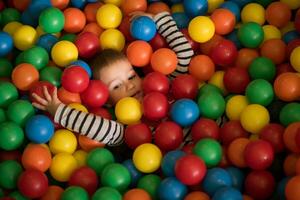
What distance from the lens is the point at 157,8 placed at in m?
1.78

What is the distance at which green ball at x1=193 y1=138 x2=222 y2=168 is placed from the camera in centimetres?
127

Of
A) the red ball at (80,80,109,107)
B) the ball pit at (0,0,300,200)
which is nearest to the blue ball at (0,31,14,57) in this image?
the ball pit at (0,0,300,200)

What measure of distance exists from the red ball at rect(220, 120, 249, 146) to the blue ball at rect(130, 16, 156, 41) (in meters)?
0.44

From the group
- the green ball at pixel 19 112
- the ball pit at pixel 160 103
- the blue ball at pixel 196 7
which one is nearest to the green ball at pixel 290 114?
the ball pit at pixel 160 103

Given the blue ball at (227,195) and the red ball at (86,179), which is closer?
the blue ball at (227,195)

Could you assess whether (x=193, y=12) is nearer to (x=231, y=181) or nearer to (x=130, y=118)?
(x=130, y=118)

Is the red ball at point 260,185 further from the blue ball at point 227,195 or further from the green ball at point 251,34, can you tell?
the green ball at point 251,34

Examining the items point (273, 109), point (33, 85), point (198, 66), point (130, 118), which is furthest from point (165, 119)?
point (33, 85)

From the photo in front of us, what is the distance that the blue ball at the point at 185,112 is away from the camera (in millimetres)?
1404

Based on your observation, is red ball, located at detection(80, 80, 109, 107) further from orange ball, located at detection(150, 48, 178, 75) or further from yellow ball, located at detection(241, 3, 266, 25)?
yellow ball, located at detection(241, 3, 266, 25)

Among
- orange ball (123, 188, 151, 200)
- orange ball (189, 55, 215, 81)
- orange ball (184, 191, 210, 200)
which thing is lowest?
orange ball (123, 188, 151, 200)

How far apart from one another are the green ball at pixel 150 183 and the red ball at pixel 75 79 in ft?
1.19

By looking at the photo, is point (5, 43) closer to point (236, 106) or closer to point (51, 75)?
point (51, 75)

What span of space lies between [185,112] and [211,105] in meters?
0.09
